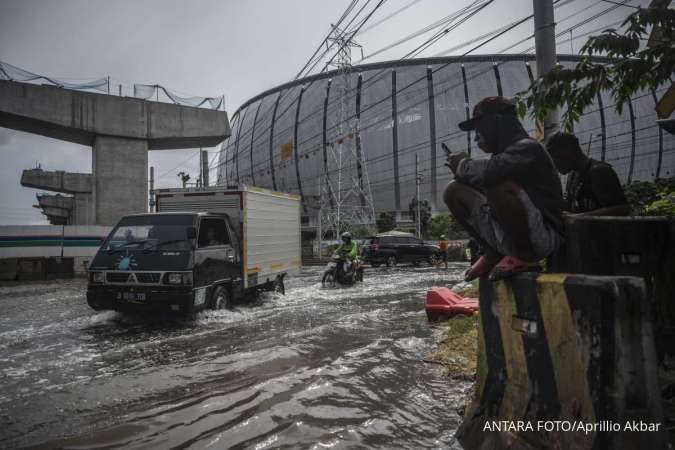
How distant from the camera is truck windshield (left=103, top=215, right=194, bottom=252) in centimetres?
727

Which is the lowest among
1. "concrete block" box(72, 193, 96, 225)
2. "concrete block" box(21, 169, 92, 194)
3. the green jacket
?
the green jacket

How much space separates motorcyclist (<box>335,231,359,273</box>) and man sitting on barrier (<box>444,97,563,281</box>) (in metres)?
10.3

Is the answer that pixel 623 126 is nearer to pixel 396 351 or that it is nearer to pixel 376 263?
pixel 376 263

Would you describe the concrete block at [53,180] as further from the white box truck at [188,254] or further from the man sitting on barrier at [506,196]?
the man sitting on barrier at [506,196]

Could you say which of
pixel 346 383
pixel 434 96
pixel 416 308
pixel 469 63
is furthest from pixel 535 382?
pixel 469 63

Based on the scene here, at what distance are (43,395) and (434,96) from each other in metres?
60.5

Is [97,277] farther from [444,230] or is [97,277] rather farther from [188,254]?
[444,230]

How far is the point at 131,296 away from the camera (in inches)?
270

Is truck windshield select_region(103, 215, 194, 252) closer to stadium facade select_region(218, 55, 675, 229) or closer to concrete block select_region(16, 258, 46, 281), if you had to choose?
concrete block select_region(16, 258, 46, 281)

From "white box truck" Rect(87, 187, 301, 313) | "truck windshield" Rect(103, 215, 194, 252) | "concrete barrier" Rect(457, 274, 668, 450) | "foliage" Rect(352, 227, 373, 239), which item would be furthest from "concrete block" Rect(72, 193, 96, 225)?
"concrete barrier" Rect(457, 274, 668, 450)

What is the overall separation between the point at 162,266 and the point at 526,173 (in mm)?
6190

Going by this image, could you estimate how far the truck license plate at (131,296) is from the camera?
268 inches

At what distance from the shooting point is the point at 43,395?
3.78 m

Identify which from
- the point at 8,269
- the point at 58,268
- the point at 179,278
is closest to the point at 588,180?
the point at 179,278
